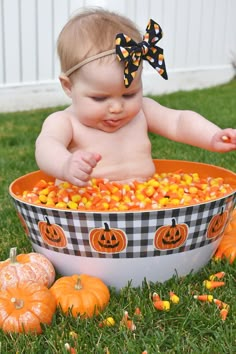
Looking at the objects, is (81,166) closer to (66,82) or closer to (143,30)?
(66,82)

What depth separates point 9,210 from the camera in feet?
9.32

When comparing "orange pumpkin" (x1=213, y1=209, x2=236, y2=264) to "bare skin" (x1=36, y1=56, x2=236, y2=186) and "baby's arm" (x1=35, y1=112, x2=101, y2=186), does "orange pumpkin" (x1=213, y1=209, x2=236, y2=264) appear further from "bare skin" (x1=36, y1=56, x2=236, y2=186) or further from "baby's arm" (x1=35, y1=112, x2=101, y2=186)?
"baby's arm" (x1=35, y1=112, x2=101, y2=186)

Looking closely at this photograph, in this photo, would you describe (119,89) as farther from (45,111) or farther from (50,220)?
(45,111)

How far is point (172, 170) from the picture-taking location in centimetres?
270

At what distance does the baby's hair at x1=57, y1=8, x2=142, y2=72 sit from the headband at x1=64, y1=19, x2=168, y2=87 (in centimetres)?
2

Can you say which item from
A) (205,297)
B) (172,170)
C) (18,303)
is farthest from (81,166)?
(172,170)

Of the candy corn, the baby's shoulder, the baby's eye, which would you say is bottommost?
the candy corn

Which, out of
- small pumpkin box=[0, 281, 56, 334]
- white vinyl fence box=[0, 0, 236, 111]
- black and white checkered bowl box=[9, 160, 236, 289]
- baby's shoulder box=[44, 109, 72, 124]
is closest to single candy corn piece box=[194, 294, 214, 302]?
black and white checkered bowl box=[9, 160, 236, 289]

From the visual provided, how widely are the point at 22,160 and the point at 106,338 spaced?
231 centimetres

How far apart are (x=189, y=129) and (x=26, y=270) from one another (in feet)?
2.80

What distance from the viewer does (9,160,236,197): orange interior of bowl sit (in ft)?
7.69

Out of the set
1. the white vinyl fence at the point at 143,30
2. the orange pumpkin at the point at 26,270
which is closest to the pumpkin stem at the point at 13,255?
the orange pumpkin at the point at 26,270

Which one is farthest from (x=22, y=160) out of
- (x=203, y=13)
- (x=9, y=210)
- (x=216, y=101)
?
(x=203, y=13)

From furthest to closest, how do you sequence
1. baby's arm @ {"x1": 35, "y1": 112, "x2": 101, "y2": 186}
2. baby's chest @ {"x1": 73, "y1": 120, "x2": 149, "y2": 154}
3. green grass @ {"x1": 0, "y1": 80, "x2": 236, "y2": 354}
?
baby's chest @ {"x1": 73, "y1": 120, "x2": 149, "y2": 154}
baby's arm @ {"x1": 35, "y1": 112, "x2": 101, "y2": 186}
green grass @ {"x1": 0, "y1": 80, "x2": 236, "y2": 354}
